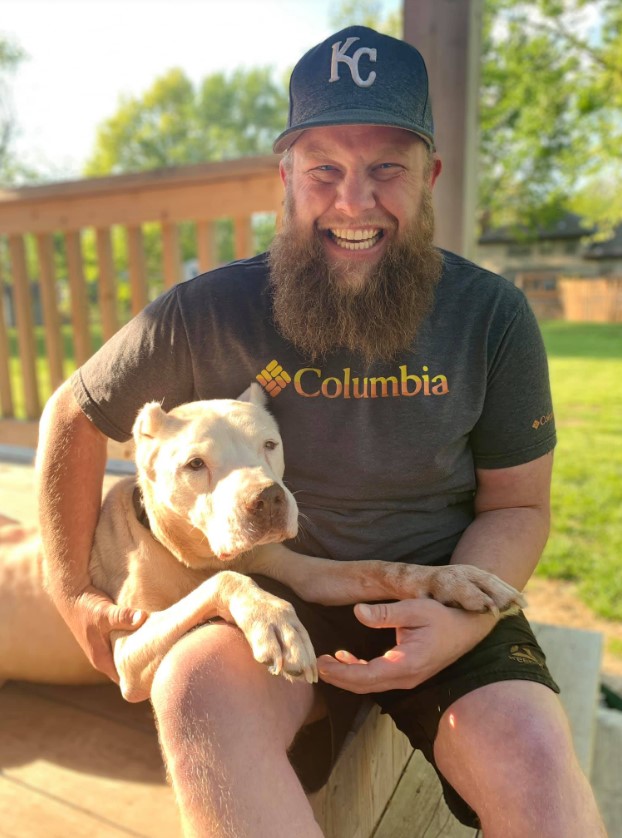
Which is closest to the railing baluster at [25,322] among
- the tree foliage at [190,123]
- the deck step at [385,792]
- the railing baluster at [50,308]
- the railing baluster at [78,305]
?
the railing baluster at [50,308]

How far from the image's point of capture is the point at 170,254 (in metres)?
3.68

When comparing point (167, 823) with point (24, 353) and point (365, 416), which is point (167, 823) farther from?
point (24, 353)

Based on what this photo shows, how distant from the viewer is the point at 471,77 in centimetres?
283

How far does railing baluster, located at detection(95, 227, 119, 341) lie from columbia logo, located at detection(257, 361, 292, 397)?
2273mm

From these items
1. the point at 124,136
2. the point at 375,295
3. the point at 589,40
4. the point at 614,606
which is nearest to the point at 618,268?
the point at 589,40

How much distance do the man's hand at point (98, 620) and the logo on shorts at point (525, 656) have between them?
863 millimetres

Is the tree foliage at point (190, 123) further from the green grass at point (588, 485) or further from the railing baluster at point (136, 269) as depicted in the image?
the railing baluster at point (136, 269)

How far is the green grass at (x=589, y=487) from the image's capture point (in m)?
4.18

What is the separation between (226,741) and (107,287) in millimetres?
3132

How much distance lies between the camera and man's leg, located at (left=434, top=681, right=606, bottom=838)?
1.25m

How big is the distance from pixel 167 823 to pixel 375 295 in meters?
1.45

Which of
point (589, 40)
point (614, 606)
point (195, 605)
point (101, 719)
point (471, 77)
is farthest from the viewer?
point (589, 40)

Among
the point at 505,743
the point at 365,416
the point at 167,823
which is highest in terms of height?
the point at 365,416

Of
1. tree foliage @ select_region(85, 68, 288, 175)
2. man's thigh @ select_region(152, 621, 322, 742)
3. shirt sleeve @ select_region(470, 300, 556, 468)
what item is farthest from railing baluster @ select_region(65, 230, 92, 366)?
tree foliage @ select_region(85, 68, 288, 175)
